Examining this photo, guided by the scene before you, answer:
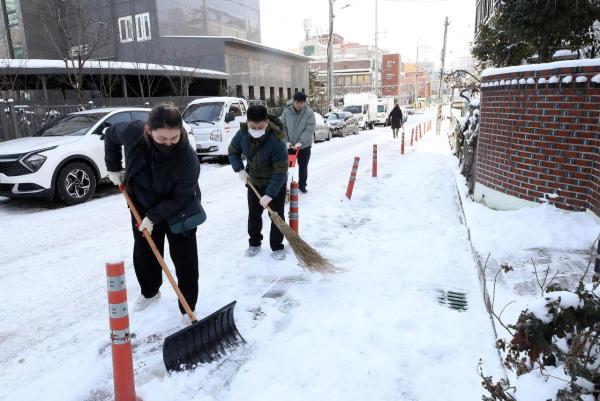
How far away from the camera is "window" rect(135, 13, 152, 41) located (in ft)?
Result: 92.8

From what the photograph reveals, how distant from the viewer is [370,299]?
13.3ft

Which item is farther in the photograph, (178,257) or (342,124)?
(342,124)

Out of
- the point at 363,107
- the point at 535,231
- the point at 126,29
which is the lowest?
the point at 535,231

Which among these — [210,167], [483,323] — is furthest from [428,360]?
[210,167]

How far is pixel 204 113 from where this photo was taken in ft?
43.9

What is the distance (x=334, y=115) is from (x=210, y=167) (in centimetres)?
1301

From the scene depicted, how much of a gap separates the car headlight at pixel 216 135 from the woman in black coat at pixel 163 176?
9178mm

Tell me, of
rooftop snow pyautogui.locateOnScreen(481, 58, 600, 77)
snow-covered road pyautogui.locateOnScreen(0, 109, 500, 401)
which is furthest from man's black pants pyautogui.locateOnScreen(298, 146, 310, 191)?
rooftop snow pyautogui.locateOnScreen(481, 58, 600, 77)

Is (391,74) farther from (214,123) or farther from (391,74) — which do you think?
(214,123)

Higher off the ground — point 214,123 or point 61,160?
point 214,123

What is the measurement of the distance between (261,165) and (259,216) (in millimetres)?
645

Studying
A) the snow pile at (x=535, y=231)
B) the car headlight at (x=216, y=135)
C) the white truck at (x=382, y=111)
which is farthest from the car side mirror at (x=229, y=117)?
the white truck at (x=382, y=111)

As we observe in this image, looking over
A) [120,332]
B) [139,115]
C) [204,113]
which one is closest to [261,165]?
[120,332]

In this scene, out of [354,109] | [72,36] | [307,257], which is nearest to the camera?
[307,257]
